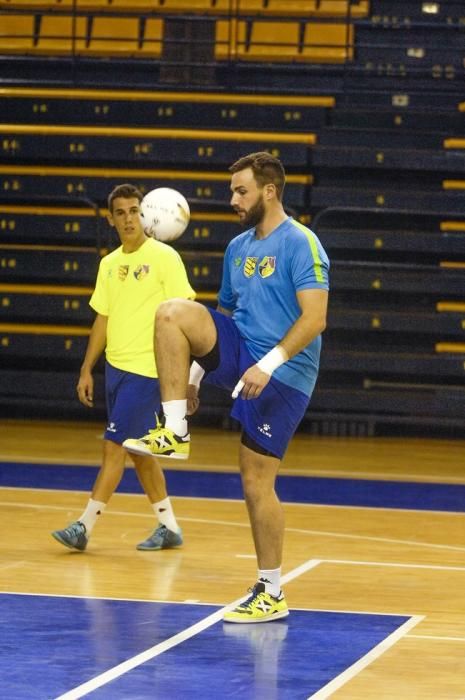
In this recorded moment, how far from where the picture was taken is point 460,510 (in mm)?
10094

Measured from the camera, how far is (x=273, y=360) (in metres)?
6.18

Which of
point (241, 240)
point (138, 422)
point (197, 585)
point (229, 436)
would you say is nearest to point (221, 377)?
point (241, 240)

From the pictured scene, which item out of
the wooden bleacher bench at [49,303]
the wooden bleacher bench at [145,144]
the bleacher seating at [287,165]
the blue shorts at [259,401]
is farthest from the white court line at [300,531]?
the wooden bleacher bench at [145,144]

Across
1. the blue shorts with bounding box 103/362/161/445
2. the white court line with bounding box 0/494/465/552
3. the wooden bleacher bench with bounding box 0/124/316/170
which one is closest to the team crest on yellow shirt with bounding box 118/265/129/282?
the blue shorts with bounding box 103/362/161/445

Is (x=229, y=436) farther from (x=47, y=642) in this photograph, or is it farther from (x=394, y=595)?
(x=47, y=642)

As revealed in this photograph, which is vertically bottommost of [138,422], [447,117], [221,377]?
[138,422]

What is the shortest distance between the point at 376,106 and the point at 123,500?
265 inches

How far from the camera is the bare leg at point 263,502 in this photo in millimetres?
6531

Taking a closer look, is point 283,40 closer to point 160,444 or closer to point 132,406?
point 132,406

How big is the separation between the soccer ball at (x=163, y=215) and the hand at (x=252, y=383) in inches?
131

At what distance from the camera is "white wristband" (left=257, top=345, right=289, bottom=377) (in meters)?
6.14

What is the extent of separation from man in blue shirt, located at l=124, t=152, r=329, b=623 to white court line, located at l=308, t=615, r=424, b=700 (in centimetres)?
54

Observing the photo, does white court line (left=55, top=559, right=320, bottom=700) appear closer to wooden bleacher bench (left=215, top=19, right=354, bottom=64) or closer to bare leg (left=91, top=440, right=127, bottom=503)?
bare leg (left=91, top=440, right=127, bottom=503)

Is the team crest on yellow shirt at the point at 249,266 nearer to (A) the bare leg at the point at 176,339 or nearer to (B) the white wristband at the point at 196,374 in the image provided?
→ (A) the bare leg at the point at 176,339
